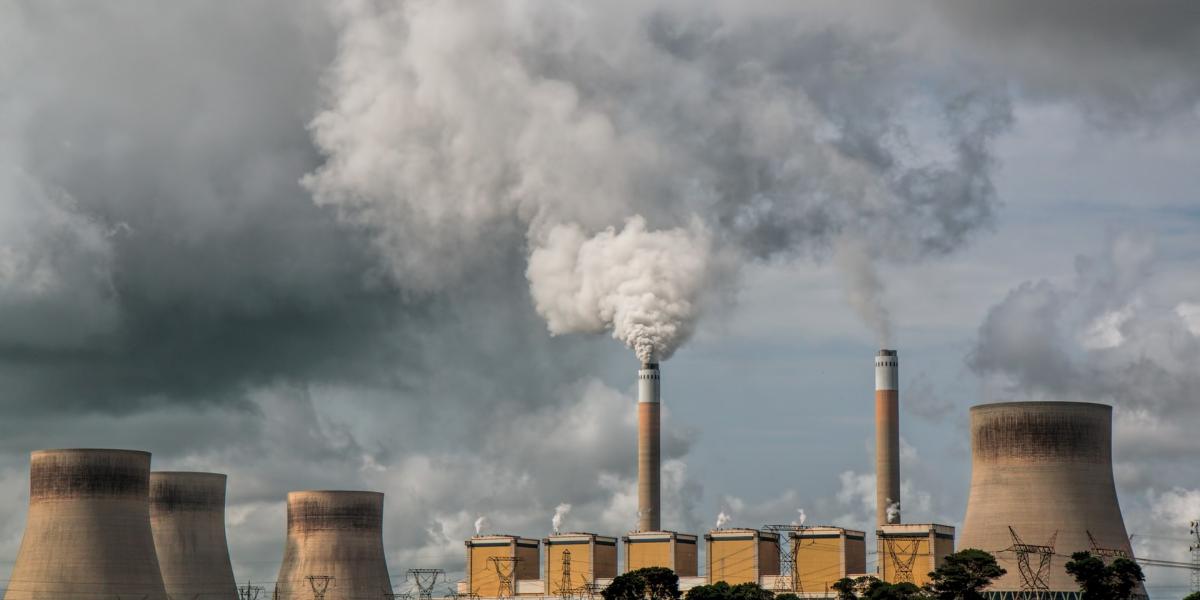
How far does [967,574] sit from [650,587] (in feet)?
58.0

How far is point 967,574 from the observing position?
241ft

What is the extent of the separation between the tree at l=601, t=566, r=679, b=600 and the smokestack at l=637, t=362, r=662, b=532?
46.8ft

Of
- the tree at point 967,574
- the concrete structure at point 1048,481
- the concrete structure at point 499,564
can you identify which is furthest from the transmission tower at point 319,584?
the tree at point 967,574

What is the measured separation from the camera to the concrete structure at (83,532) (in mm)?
83250

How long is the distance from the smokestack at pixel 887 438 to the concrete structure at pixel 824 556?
253cm

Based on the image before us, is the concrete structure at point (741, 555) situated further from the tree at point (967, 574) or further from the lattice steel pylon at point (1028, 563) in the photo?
the tree at point (967, 574)

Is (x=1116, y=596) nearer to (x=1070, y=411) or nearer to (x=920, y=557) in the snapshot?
(x=1070, y=411)

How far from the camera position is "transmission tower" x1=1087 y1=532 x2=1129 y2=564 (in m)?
77.0

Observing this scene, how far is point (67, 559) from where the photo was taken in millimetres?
83312

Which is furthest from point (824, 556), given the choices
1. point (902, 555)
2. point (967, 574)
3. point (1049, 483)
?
point (967, 574)

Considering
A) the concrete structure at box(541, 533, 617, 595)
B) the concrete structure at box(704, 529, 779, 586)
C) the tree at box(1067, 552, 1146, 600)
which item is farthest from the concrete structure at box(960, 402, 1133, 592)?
the concrete structure at box(541, 533, 617, 595)

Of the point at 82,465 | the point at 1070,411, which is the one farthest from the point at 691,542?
the point at 82,465

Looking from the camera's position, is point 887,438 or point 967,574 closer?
point 967,574

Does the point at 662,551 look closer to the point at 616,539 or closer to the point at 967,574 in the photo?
the point at 616,539
